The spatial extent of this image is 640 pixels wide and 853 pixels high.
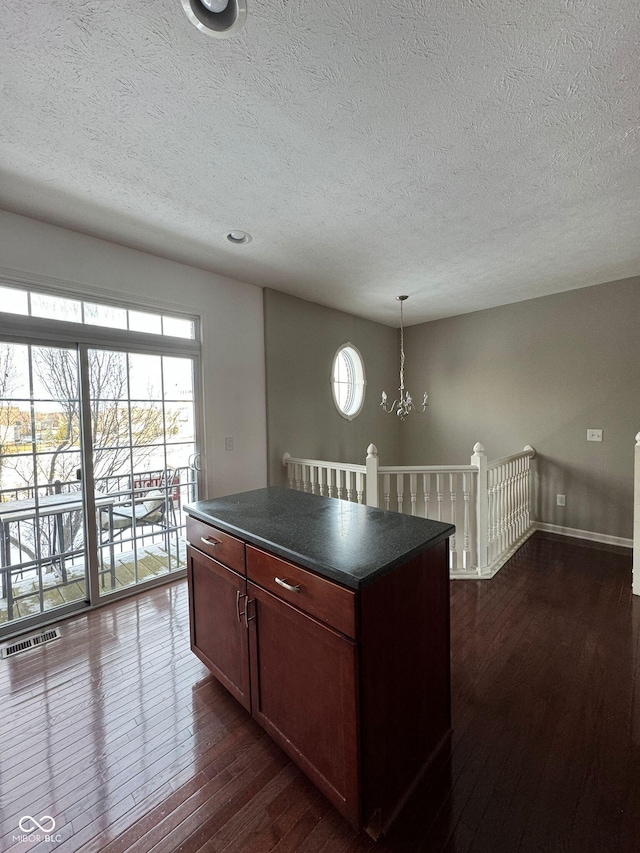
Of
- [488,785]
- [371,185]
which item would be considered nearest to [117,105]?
[371,185]

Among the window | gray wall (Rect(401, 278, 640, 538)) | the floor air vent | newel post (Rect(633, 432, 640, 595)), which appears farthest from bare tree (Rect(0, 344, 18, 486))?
gray wall (Rect(401, 278, 640, 538))

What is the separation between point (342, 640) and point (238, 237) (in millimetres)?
2674

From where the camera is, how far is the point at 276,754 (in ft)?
4.80

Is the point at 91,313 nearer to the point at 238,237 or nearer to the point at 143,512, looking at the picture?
the point at 238,237

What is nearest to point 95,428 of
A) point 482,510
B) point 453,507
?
point 453,507

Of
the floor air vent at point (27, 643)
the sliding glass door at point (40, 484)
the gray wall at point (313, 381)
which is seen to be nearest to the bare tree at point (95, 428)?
the sliding glass door at point (40, 484)

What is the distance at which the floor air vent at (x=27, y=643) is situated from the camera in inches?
84.7

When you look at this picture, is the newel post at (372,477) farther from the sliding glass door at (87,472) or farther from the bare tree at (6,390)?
the bare tree at (6,390)

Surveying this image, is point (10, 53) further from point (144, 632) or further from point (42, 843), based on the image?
point (144, 632)

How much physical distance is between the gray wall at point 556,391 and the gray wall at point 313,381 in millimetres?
887

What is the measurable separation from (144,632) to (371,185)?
3.10m

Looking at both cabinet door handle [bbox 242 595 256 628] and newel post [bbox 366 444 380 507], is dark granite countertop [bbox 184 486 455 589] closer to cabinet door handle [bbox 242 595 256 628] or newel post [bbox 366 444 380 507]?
cabinet door handle [bbox 242 595 256 628]

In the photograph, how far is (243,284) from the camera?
357 cm

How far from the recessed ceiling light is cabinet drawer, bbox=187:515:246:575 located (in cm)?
201
